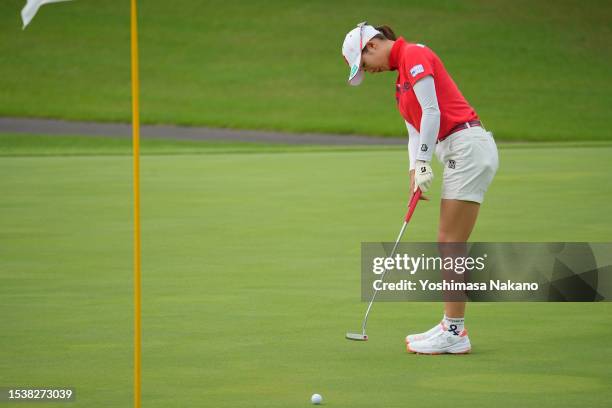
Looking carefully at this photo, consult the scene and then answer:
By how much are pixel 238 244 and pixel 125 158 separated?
28.1ft

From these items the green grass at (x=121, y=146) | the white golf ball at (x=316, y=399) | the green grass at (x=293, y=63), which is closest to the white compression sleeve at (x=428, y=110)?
the white golf ball at (x=316, y=399)

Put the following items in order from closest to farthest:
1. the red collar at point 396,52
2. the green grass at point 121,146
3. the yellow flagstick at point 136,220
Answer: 1. the yellow flagstick at point 136,220
2. the red collar at point 396,52
3. the green grass at point 121,146

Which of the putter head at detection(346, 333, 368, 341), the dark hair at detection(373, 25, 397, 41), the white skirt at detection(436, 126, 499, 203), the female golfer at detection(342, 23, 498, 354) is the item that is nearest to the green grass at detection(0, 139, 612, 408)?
the putter head at detection(346, 333, 368, 341)

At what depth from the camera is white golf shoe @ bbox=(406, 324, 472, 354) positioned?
22.0ft

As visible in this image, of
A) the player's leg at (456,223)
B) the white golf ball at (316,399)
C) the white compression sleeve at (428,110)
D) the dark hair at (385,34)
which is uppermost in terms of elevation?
the dark hair at (385,34)

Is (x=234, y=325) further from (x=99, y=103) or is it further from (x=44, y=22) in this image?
(x=44, y=22)

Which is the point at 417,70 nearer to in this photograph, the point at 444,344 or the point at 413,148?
the point at 413,148

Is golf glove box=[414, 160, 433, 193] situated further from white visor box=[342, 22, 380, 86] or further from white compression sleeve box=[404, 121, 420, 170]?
white visor box=[342, 22, 380, 86]

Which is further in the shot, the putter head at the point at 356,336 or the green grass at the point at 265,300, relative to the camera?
the putter head at the point at 356,336

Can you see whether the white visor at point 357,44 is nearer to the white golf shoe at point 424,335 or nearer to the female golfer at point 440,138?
the female golfer at point 440,138

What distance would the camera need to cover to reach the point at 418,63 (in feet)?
21.8

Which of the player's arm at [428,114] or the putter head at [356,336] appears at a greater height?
the player's arm at [428,114]

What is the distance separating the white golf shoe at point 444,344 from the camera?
264 inches

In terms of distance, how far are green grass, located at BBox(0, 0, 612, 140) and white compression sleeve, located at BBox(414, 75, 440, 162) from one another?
1973 centimetres
